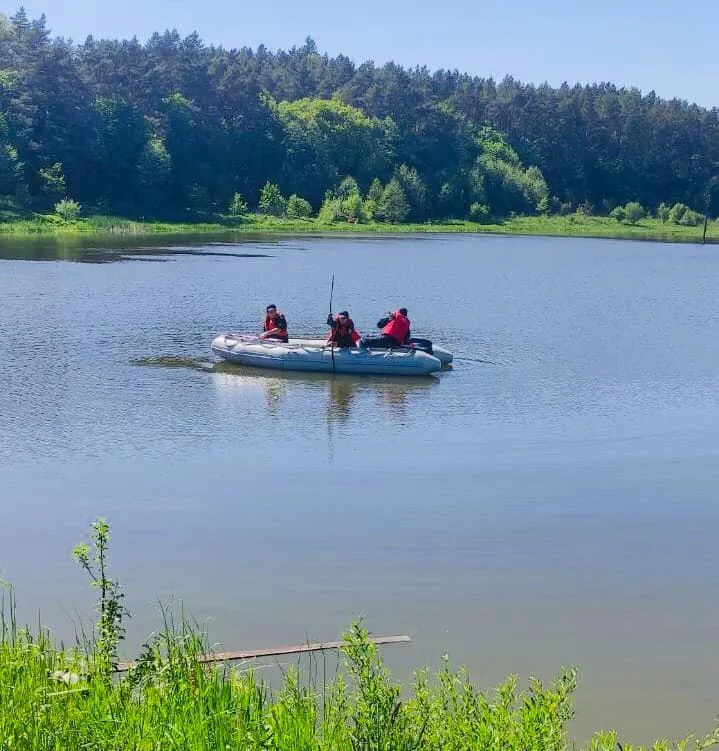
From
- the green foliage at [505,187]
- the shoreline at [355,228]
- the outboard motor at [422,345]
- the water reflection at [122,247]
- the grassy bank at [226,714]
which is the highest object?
the green foliage at [505,187]

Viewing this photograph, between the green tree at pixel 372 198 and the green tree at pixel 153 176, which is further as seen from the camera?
the green tree at pixel 372 198

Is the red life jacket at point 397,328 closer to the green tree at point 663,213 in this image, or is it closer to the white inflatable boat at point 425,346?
the white inflatable boat at point 425,346

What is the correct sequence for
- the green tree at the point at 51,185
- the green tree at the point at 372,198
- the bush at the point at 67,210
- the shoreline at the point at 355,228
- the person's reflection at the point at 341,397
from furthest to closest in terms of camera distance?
the green tree at the point at 372,198
the green tree at the point at 51,185
the bush at the point at 67,210
the shoreline at the point at 355,228
the person's reflection at the point at 341,397

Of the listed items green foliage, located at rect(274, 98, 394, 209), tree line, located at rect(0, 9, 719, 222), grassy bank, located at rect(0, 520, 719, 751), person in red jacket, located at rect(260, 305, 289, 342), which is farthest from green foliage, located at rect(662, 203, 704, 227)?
grassy bank, located at rect(0, 520, 719, 751)

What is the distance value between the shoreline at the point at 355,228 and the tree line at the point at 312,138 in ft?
9.98

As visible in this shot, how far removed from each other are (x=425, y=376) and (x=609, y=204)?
112090mm

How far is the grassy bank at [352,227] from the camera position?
3004 inches

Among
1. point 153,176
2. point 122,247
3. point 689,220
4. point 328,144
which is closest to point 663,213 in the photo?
point 689,220

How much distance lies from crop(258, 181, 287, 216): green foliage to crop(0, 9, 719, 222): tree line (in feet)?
→ 0.49

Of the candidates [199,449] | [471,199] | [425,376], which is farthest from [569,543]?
[471,199]

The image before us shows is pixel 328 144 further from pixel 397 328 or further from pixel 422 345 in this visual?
pixel 397 328

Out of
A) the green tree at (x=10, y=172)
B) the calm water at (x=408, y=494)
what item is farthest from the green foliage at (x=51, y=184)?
the calm water at (x=408, y=494)

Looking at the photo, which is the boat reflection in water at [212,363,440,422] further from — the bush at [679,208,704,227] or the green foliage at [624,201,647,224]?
the bush at [679,208,704,227]

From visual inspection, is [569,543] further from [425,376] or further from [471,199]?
[471,199]
